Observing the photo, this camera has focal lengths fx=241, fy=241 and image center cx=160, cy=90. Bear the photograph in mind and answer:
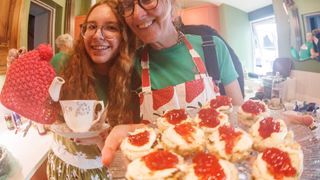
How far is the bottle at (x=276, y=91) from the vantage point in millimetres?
448

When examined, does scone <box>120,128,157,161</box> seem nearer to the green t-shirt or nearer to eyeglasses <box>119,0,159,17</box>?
the green t-shirt

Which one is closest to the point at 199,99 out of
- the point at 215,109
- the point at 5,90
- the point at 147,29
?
the point at 215,109

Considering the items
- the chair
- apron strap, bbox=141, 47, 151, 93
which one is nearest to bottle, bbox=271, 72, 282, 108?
the chair

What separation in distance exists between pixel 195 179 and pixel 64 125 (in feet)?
0.91

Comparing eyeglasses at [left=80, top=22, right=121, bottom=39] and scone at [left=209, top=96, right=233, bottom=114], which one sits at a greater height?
eyeglasses at [left=80, top=22, right=121, bottom=39]

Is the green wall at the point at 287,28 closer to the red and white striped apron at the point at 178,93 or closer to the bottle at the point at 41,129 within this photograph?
the red and white striped apron at the point at 178,93

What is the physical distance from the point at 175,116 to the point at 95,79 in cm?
17

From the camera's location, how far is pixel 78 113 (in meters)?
0.44

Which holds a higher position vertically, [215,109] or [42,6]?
[42,6]

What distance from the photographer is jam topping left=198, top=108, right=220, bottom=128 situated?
0.45 m

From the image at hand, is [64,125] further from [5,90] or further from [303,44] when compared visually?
[303,44]

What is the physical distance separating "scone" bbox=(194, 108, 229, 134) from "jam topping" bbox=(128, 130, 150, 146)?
10cm

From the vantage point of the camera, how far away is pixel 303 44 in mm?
409

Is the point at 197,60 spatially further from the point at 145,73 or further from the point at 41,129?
the point at 41,129
